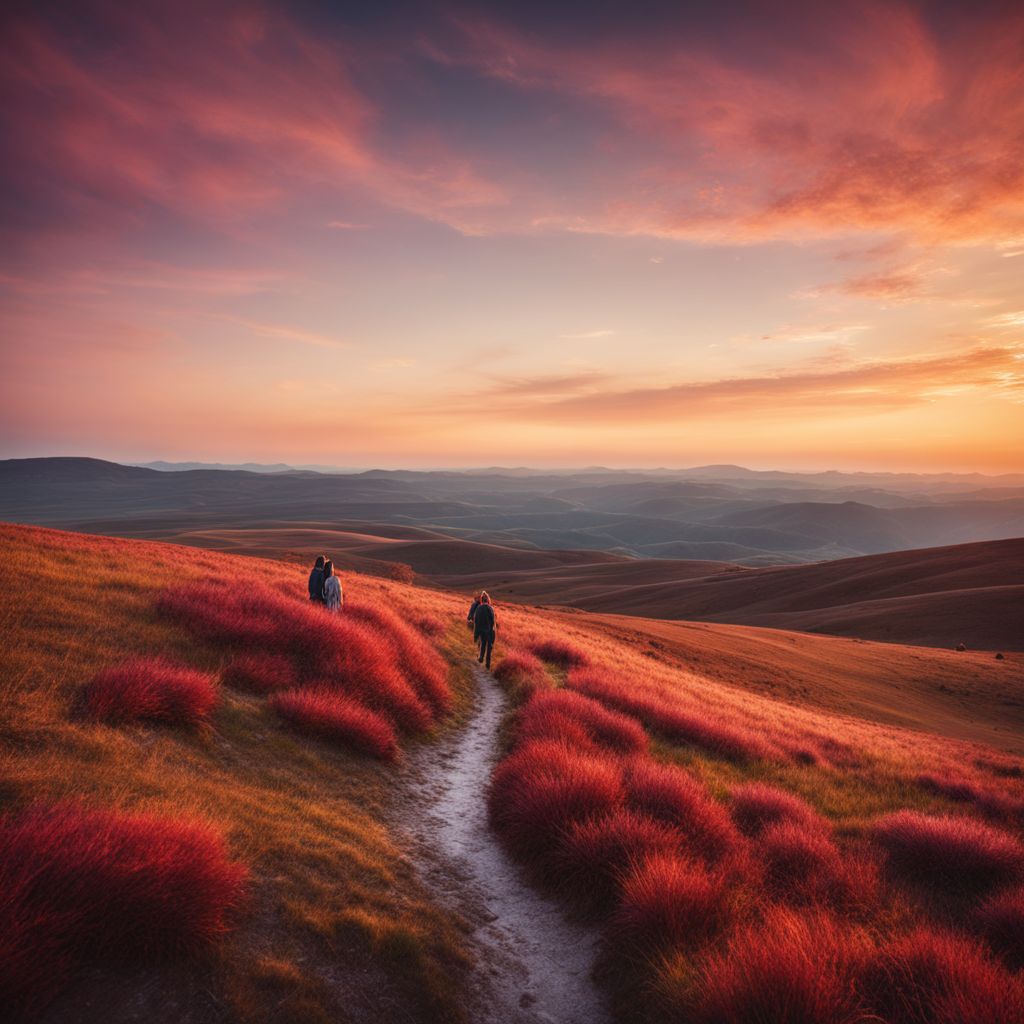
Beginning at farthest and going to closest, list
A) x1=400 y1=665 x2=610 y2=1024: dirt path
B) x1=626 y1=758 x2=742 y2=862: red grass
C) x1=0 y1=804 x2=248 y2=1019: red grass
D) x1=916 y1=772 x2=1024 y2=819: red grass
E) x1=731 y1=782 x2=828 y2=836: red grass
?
x1=916 y1=772 x2=1024 y2=819: red grass < x1=731 y1=782 x2=828 y2=836: red grass < x1=626 y1=758 x2=742 y2=862: red grass < x1=400 y1=665 x2=610 y2=1024: dirt path < x1=0 y1=804 x2=248 y2=1019: red grass

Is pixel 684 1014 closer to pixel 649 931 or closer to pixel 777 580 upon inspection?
pixel 649 931

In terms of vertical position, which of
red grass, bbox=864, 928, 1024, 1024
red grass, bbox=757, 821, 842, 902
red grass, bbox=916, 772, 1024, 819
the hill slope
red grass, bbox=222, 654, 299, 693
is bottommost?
the hill slope

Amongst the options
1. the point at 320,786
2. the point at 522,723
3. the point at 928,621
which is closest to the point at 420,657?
the point at 522,723

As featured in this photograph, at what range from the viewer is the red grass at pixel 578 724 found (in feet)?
32.0

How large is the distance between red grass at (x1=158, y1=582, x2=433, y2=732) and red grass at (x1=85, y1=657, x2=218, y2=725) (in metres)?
2.43

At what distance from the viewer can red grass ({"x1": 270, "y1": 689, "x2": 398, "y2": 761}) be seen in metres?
8.19

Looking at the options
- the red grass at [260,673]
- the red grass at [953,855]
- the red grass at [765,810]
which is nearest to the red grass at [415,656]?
the red grass at [260,673]

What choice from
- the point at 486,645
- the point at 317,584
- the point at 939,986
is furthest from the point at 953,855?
the point at 317,584

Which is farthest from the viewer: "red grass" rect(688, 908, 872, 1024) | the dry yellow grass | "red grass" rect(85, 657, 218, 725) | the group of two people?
the group of two people

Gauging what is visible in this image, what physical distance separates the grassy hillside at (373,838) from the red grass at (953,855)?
0.11 feet

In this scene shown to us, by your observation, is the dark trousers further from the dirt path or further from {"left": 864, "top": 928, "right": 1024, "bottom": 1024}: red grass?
{"left": 864, "top": 928, "right": 1024, "bottom": 1024}: red grass

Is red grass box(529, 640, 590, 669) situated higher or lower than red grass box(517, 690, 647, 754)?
lower

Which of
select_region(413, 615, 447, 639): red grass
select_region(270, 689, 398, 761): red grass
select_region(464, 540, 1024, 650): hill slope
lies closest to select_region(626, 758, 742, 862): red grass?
select_region(270, 689, 398, 761): red grass

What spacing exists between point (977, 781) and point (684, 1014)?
13233 millimetres
